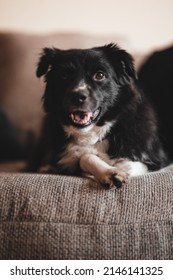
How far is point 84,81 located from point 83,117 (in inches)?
6.8

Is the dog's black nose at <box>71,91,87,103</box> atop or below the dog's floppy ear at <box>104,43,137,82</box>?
below

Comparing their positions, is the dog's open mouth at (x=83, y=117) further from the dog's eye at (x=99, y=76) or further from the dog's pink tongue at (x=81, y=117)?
the dog's eye at (x=99, y=76)

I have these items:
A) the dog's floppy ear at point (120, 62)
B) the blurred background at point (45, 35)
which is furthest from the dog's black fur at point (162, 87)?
the dog's floppy ear at point (120, 62)

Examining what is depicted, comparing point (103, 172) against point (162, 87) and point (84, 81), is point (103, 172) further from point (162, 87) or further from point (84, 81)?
point (162, 87)

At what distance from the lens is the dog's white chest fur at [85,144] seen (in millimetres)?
1869

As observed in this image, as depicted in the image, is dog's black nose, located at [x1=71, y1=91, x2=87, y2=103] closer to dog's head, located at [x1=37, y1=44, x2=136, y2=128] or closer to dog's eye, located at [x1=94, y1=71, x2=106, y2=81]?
dog's head, located at [x1=37, y1=44, x2=136, y2=128]

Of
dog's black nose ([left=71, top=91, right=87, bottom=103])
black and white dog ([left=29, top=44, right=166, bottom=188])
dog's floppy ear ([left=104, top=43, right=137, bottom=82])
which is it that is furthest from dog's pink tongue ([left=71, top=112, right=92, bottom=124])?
dog's floppy ear ([left=104, top=43, right=137, bottom=82])

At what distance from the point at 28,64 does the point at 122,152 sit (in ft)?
3.55

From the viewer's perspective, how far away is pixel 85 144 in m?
1.92

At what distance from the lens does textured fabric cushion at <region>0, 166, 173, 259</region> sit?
1317mm

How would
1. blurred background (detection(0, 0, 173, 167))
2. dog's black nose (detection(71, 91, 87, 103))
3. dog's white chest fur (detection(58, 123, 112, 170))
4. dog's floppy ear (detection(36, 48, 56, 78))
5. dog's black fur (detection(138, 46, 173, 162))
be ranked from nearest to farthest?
dog's black nose (detection(71, 91, 87, 103)) → dog's white chest fur (detection(58, 123, 112, 170)) → dog's floppy ear (detection(36, 48, 56, 78)) → dog's black fur (detection(138, 46, 173, 162)) → blurred background (detection(0, 0, 173, 167))

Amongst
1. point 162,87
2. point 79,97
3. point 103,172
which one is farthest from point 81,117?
point 162,87

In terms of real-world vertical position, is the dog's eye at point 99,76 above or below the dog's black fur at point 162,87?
above

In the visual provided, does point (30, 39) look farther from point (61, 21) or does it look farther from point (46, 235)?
point (46, 235)
